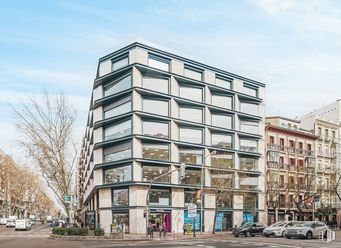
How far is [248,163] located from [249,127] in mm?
5544

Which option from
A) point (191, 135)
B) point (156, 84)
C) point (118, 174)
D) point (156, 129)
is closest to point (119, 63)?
point (156, 84)

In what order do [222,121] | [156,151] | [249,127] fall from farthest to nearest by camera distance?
[249,127], [222,121], [156,151]

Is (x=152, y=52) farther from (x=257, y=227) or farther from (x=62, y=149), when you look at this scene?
(x=257, y=227)

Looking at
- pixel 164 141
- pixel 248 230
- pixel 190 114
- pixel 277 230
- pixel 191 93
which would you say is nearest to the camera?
pixel 277 230

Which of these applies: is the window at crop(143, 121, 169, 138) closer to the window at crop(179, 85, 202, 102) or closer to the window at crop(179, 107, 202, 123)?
the window at crop(179, 107, 202, 123)

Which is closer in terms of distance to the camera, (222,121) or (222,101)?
(222,121)

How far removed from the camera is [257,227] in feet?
167

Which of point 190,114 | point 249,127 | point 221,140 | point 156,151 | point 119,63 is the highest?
point 119,63

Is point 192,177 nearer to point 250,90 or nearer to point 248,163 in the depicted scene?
point 248,163

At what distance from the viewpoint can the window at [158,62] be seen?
189ft

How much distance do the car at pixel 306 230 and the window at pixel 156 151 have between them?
19405mm

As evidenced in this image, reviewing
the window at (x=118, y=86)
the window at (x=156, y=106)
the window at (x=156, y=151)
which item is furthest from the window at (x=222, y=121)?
the window at (x=118, y=86)

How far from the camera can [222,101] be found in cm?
→ 6681

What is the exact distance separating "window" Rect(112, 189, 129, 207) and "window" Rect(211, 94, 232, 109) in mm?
18684
